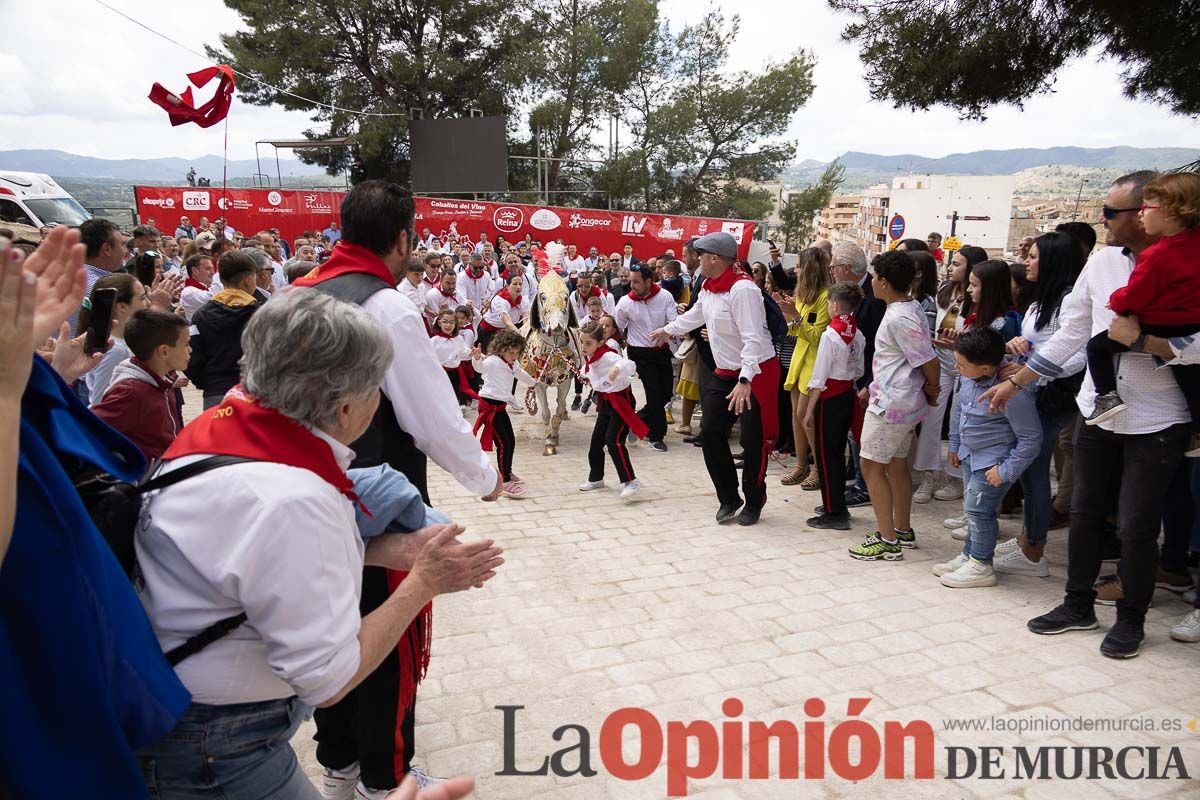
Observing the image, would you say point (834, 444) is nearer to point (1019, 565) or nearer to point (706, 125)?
point (1019, 565)

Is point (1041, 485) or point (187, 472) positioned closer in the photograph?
point (187, 472)

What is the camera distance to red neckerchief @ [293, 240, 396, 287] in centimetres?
271

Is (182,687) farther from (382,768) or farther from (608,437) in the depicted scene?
(608,437)

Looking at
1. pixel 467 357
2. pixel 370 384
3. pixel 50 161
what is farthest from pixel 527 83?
pixel 50 161

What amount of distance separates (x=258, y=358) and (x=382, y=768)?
1678 mm

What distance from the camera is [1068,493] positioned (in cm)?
A: 536

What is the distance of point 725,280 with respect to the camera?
224 inches

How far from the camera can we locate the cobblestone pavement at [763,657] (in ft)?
9.71

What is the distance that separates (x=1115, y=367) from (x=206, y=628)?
3.78m

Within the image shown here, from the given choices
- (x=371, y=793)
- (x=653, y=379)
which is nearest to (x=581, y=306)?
(x=653, y=379)

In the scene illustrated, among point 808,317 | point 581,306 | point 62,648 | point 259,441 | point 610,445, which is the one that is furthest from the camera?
point 581,306

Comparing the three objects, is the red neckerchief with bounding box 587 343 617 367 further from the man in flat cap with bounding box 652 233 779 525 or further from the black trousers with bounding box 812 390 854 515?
the black trousers with bounding box 812 390 854 515

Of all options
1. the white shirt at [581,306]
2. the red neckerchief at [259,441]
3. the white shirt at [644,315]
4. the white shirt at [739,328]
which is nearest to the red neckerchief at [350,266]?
the red neckerchief at [259,441]

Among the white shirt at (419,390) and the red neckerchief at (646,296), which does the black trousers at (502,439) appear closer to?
the red neckerchief at (646,296)
